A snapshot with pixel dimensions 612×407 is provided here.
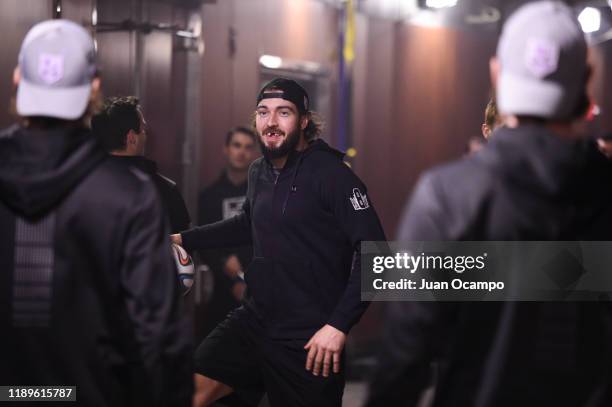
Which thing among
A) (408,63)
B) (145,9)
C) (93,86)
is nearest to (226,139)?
(145,9)

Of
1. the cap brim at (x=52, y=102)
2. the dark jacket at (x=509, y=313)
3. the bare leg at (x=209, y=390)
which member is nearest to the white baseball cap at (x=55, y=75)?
the cap brim at (x=52, y=102)

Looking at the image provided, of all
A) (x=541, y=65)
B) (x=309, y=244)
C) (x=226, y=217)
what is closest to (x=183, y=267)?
(x=309, y=244)

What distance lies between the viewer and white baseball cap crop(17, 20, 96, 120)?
2598 mm

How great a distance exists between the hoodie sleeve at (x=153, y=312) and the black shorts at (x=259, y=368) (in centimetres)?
158

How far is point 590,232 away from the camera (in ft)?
8.16

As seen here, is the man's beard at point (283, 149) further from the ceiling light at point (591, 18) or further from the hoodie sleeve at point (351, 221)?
the ceiling light at point (591, 18)

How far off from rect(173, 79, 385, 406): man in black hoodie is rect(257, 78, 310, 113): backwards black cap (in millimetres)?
136

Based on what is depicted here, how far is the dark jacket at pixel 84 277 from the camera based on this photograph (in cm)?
253

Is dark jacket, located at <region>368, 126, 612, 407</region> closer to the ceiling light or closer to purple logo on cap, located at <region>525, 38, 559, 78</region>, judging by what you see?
purple logo on cap, located at <region>525, 38, 559, 78</region>

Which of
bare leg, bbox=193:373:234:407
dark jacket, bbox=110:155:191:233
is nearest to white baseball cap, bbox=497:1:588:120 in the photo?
dark jacket, bbox=110:155:191:233

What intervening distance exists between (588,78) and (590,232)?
423mm

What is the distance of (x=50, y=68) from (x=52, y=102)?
10cm

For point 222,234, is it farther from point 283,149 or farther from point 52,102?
point 52,102

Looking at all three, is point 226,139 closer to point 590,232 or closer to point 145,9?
point 145,9
